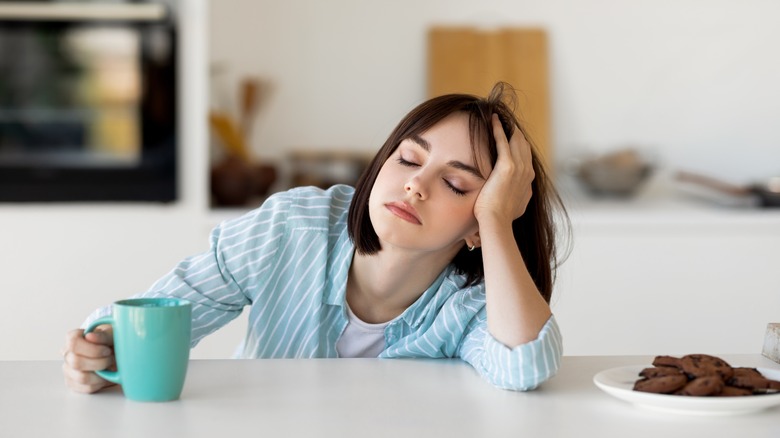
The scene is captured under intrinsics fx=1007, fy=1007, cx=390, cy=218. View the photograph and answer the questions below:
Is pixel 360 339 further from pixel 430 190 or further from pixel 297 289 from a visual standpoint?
pixel 430 190

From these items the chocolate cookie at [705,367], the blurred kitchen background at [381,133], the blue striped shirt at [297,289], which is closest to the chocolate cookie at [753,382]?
the chocolate cookie at [705,367]

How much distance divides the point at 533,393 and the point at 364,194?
0.47m

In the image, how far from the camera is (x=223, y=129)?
3047 mm

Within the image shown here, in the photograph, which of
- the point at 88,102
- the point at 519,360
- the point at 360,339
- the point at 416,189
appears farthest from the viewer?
the point at 88,102

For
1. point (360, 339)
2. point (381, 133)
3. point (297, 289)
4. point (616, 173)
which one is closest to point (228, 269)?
point (297, 289)

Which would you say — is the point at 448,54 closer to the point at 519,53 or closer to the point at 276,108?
the point at 519,53

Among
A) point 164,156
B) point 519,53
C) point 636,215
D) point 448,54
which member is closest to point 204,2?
point 164,156

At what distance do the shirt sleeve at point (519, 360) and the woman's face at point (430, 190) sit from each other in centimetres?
16

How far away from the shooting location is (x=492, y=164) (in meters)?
1.44

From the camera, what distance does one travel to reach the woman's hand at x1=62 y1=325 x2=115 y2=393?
3.58ft

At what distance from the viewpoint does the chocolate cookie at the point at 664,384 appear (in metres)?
1.07

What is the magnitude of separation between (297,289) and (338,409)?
1.64ft

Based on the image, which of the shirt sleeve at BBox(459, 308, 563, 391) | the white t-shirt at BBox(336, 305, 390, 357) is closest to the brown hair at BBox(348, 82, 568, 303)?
the white t-shirt at BBox(336, 305, 390, 357)

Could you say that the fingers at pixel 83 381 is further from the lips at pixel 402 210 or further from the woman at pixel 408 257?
the lips at pixel 402 210
